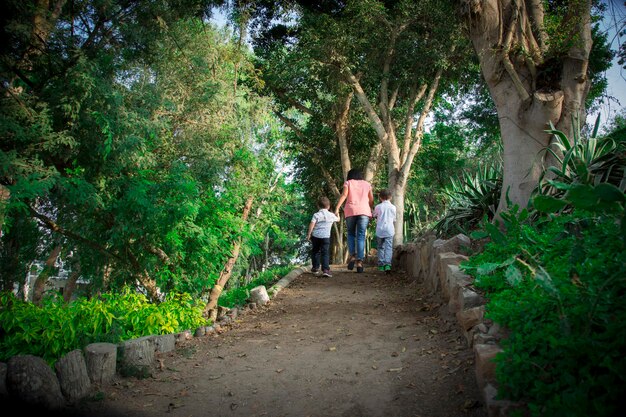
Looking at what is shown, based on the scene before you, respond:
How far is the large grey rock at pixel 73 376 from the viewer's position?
139 inches

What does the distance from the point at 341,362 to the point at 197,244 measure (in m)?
4.56

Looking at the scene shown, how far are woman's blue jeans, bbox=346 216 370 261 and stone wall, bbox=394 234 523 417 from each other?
3.28ft

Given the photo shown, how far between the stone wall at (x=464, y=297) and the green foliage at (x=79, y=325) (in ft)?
10.9

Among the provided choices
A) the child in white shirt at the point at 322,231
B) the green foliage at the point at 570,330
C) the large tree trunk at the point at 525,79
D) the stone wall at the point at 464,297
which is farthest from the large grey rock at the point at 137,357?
the large tree trunk at the point at 525,79

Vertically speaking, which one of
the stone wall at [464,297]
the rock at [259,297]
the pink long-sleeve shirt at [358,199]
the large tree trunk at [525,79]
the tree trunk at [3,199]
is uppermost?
the large tree trunk at [525,79]

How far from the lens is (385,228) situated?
8.31 meters

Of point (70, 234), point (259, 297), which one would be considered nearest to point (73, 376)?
point (259, 297)

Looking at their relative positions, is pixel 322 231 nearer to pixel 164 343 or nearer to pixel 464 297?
pixel 164 343

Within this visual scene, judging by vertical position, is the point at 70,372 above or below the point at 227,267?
below

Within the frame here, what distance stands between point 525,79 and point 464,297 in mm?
3659

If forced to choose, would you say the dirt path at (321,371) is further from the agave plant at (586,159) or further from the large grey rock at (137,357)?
the agave plant at (586,159)

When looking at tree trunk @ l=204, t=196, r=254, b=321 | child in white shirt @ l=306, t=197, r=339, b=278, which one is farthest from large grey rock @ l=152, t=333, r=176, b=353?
tree trunk @ l=204, t=196, r=254, b=321

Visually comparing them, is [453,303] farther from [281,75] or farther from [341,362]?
[281,75]

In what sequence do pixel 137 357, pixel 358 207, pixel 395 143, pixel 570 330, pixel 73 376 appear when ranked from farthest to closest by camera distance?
pixel 395 143 → pixel 358 207 → pixel 137 357 → pixel 73 376 → pixel 570 330
